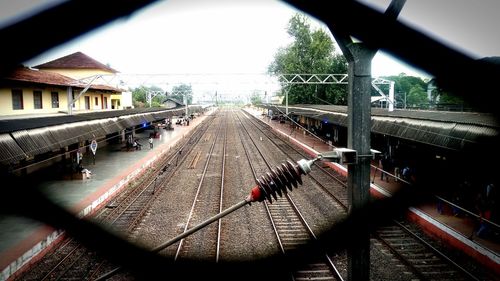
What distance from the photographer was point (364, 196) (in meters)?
2.11

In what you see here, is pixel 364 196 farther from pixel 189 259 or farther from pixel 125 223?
pixel 125 223

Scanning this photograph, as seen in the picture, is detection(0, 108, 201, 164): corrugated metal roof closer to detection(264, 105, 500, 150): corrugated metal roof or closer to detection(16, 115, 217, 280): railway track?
detection(16, 115, 217, 280): railway track

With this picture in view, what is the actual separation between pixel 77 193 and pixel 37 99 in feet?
15.5

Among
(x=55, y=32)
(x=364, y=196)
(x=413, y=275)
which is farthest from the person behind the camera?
(x=413, y=275)

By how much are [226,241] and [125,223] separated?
387cm

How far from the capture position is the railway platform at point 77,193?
7.94 metres

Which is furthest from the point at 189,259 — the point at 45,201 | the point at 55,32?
the point at 55,32

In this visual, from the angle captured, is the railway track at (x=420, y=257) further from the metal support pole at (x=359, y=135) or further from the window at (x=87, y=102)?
the window at (x=87, y=102)

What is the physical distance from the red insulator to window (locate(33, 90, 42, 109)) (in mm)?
16553

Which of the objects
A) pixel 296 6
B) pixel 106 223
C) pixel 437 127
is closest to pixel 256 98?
pixel 437 127

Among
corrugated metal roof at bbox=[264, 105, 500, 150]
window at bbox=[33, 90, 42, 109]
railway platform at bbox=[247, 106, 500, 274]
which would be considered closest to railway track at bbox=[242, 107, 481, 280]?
railway platform at bbox=[247, 106, 500, 274]

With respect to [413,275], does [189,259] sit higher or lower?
higher

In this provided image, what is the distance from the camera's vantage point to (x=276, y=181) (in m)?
1.24

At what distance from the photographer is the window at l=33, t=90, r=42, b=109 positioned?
50.4 feet
